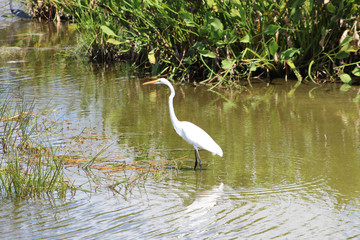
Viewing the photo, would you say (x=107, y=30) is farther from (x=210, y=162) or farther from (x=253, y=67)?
(x=210, y=162)

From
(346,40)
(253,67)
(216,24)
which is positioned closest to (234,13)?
(216,24)

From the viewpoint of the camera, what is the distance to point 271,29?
6.77 metres

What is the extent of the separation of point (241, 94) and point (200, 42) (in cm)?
86

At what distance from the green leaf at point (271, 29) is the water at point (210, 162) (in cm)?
83

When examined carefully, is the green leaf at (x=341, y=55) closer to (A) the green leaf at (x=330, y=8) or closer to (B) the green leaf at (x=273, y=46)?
(A) the green leaf at (x=330, y=8)

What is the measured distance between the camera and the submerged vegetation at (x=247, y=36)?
697 cm

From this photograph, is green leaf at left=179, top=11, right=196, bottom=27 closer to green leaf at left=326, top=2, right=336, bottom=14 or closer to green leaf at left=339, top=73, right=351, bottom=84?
green leaf at left=326, top=2, right=336, bottom=14

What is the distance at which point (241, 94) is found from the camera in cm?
734

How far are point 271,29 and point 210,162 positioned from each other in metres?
2.57

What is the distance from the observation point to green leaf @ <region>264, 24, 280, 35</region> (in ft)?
22.0

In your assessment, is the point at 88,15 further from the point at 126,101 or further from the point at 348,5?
the point at 348,5

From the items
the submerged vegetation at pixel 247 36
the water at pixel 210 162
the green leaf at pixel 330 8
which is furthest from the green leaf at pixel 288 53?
the green leaf at pixel 330 8

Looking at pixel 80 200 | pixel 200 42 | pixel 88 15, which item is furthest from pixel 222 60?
pixel 80 200

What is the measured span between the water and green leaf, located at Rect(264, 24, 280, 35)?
83 centimetres
